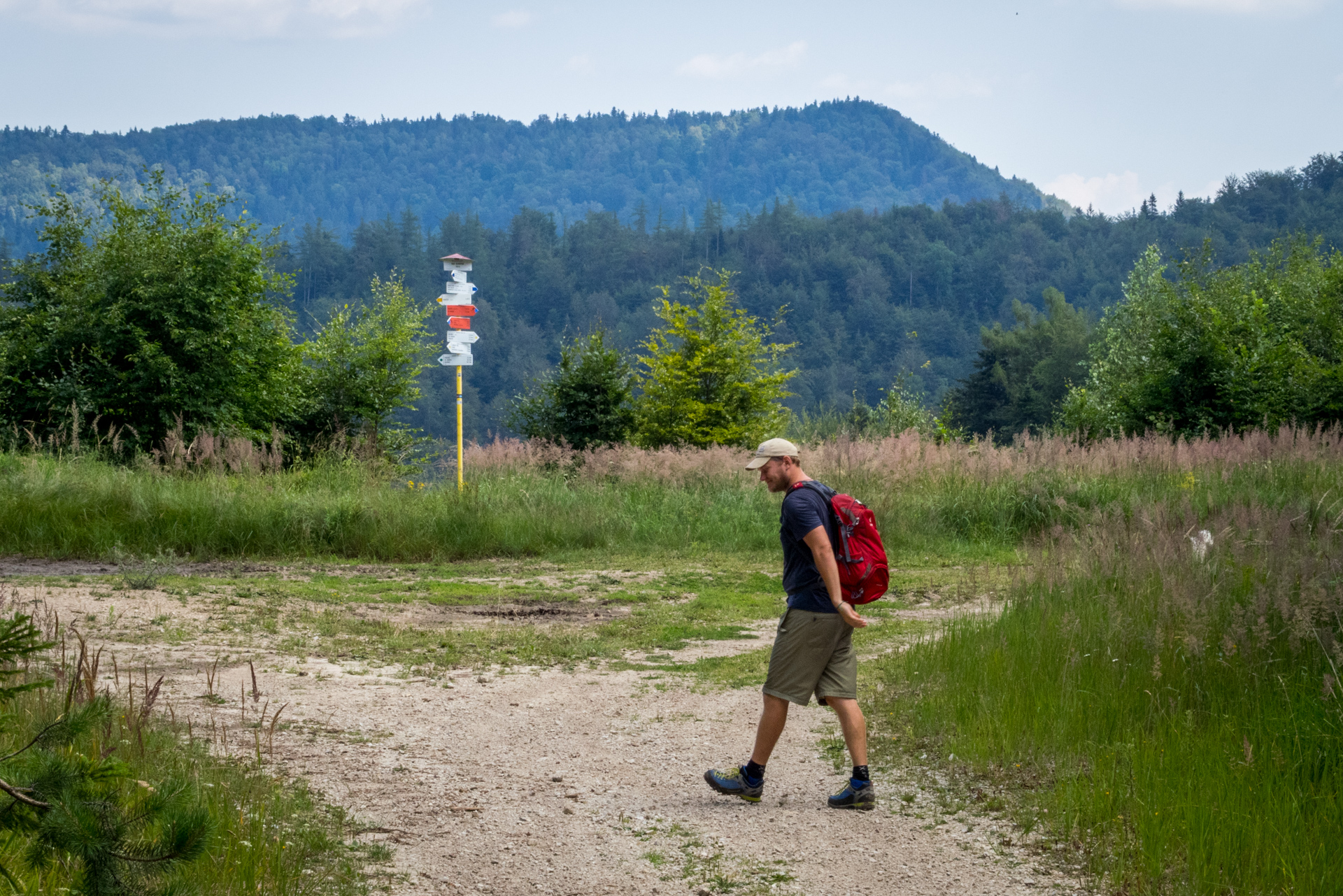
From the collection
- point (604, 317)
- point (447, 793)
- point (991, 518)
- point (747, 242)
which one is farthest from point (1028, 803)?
point (747, 242)

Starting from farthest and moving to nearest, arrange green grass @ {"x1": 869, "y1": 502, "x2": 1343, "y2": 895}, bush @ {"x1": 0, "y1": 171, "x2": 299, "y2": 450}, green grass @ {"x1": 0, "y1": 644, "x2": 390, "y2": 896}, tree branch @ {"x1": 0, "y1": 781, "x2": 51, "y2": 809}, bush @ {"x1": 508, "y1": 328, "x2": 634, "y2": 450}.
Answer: bush @ {"x1": 508, "y1": 328, "x2": 634, "y2": 450} → bush @ {"x1": 0, "y1": 171, "x2": 299, "y2": 450} → green grass @ {"x1": 869, "y1": 502, "x2": 1343, "y2": 895} → green grass @ {"x1": 0, "y1": 644, "x2": 390, "y2": 896} → tree branch @ {"x1": 0, "y1": 781, "x2": 51, "y2": 809}

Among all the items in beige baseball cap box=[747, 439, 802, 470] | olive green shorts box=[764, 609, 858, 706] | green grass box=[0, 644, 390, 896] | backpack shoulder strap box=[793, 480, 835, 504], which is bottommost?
green grass box=[0, 644, 390, 896]

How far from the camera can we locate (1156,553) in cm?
652

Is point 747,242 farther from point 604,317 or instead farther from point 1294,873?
point 1294,873

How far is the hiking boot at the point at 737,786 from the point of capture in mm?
5168

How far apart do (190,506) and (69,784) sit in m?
12.1

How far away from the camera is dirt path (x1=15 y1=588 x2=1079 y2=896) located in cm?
427

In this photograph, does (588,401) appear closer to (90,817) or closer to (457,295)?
(457,295)

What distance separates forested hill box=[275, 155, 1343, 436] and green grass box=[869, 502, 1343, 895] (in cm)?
8658

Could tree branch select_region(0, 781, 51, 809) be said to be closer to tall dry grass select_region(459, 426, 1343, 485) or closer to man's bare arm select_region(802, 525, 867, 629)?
man's bare arm select_region(802, 525, 867, 629)

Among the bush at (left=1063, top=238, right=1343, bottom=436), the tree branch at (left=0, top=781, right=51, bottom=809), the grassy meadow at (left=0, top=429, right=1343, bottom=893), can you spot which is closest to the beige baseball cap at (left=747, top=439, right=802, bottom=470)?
the grassy meadow at (left=0, top=429, right=1343, bottom=893)

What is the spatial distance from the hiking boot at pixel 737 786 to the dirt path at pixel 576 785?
0.05m

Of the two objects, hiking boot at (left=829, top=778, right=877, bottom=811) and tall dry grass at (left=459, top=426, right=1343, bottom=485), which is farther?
tall dry grass at (left=459, top=426, right=1343, bottom=485)

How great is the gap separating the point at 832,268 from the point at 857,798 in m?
116
